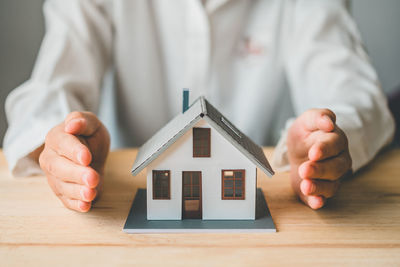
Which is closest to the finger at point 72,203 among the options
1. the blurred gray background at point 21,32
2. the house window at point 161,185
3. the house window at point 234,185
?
the house window at point 161,185

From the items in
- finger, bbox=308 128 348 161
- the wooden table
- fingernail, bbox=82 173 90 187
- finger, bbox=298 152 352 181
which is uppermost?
finger, bbox=308 128 348 161

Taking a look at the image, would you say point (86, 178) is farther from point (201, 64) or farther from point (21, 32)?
point (21, 32)

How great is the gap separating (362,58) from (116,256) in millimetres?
861

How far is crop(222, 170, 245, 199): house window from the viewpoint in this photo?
566 millimetres

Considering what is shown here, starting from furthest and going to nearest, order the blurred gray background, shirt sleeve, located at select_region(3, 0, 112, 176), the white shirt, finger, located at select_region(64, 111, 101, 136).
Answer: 1. the blurred gray background
2. the white shirt
3. shirt sleeve, located at select_region(3, 0, 112, 176)
4. finger, located at select_region(64, 111, 101, 136)

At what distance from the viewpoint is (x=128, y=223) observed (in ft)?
1.83

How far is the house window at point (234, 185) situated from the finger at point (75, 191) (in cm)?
19

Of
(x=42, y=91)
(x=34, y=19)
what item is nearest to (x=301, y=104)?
(x=42, y=91)

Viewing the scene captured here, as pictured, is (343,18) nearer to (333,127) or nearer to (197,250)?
(333,127)

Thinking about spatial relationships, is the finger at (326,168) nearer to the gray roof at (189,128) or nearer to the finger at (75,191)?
the gray roof at (189,128)

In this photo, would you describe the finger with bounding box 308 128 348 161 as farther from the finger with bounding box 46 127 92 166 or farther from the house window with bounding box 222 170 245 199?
the finger with bounding box 46 127 92 166

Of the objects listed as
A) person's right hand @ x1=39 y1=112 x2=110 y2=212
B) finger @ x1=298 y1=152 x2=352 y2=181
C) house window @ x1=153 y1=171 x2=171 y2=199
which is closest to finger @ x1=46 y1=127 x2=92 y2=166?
person's right hand @ x1=39 y1=112 x2=110 y2=212

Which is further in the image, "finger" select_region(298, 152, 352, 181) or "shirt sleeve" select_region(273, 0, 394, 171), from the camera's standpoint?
"shirt sleeve" select_region(273, 0, 394, 171)

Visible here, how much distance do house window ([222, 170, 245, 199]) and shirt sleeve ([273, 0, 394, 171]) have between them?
226 millimetres
